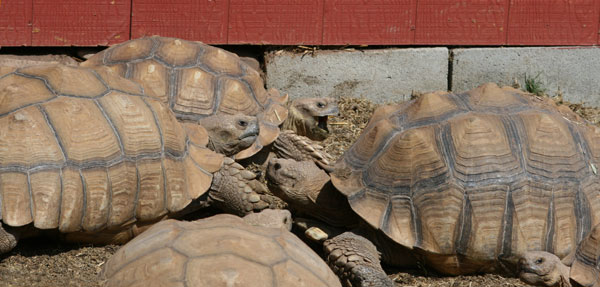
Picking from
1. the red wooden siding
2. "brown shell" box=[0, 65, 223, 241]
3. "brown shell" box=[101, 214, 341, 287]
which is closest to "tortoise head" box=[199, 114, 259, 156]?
"brown shell" box=[0, 65, 223, 241]

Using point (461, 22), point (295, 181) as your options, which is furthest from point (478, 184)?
point (461, 22)

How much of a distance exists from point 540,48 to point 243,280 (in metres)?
4.32

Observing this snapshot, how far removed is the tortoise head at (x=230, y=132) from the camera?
209 inches

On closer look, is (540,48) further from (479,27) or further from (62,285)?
(62,285)

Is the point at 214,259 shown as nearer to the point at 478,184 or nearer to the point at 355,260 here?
the point at 355,260

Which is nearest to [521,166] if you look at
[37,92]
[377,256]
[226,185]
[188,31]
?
[377,256]

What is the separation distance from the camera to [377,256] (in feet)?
13.9

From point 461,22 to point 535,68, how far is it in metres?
0.74

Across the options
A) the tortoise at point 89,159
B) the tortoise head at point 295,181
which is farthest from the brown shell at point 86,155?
the tortoise head at point 295,181

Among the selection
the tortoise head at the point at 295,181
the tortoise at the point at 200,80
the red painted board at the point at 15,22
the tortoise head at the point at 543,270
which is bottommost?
the tortoise head at the point at 543,270

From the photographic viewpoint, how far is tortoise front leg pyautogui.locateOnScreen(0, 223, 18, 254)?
3838mm

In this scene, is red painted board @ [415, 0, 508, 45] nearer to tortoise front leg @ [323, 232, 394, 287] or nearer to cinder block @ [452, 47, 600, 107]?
cinder block @ [452, 47, 600, 107]

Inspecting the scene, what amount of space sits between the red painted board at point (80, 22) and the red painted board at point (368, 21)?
1.56m

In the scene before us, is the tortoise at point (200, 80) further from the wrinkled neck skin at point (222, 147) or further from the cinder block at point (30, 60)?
the cinder block at point (30, 60)
